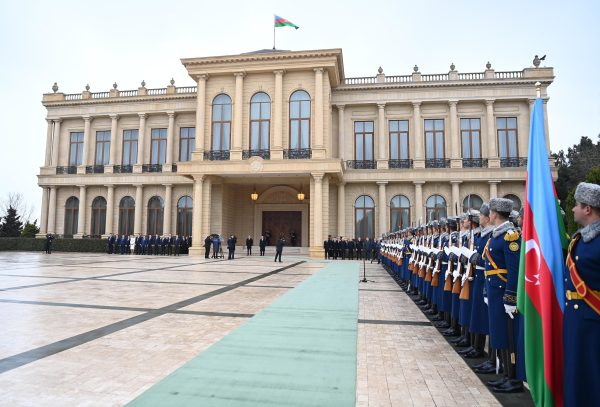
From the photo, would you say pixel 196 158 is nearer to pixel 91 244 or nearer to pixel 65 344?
pixel 91 244

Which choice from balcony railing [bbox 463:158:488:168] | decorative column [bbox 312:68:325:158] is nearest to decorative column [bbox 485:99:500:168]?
balcony railing [bbox 463:158:488:168]

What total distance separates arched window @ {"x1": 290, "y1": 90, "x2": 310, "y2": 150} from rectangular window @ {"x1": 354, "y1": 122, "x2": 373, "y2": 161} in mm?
4852

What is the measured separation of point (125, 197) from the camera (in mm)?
33656

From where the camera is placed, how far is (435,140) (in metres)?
29.3

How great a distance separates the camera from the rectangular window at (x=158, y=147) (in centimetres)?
3331

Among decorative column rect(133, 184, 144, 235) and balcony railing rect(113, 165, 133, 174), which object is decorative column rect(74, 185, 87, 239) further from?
decorative column rect(133, 184, 144, 235)

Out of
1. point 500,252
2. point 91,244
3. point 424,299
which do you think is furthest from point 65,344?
point 91,244

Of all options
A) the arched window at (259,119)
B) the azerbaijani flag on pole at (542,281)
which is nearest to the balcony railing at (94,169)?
the arched window at (259,119)

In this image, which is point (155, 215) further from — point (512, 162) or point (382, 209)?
point (512, 162)

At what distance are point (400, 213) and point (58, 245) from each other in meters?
27.4

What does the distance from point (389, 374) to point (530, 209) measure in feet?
7.67

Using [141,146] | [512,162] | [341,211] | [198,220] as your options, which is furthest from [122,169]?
[512,162]

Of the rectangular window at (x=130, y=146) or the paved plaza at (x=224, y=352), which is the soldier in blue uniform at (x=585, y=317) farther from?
the rectangular window at (x=130, y=146)

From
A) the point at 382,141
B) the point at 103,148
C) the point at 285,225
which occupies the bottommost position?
the point at 285,225
